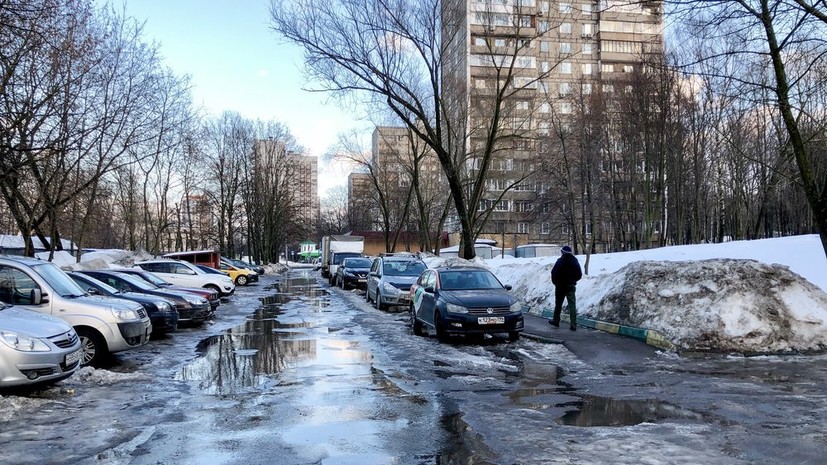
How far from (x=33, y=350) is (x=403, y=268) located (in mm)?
15729

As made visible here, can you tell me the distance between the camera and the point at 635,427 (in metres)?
6.01

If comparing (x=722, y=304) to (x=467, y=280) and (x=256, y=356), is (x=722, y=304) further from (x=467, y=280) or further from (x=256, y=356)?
(x=256, y=356)

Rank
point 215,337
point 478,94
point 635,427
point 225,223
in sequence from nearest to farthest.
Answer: point 635,427
point 215,337
point 478,94
point 225,223

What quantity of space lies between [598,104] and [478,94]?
9233 mm

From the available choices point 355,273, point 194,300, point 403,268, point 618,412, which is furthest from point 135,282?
point 355,273

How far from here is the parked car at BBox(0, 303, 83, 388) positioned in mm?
6930

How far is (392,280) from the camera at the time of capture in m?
20.8

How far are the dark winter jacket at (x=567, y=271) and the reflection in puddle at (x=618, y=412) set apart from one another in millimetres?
6054

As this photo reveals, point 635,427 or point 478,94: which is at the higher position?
point 478,94

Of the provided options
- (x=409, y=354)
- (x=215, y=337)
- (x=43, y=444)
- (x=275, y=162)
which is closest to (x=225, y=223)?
(x=275, y=162)

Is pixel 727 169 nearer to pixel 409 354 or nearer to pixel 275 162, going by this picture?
pixel 409 354

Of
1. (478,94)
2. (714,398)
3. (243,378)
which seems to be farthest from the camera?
(478,94)

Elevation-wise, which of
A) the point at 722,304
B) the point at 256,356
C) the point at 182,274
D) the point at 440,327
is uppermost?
the point at 182,274

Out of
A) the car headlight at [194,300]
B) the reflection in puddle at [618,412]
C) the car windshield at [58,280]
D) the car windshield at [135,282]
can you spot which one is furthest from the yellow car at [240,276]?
the reflection in puddle at [618,412]
